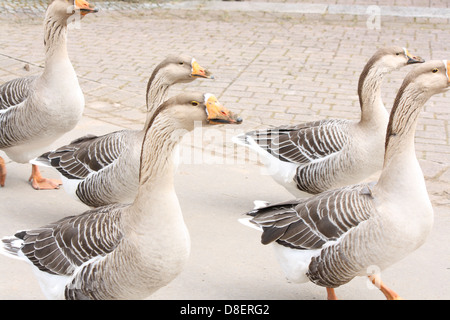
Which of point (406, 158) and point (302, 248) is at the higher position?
point (406, 158)

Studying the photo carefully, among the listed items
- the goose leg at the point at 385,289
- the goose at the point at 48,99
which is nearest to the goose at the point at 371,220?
the goose leg at the point at 385,289

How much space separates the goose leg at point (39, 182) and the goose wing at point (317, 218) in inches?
102

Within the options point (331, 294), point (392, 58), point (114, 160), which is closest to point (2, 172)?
point (114, 160)

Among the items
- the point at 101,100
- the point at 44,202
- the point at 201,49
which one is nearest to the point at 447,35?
the point at 201,49

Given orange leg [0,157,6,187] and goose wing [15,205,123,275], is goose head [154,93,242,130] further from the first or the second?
orange leg [0,157,6,187]

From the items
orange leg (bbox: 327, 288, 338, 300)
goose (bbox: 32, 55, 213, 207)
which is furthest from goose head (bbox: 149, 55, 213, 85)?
orange leg (bbox: 327, 288, 338, 300)

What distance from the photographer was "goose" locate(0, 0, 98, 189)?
5070mm

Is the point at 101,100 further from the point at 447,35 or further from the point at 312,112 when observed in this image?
the point at 447,35

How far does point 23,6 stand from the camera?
1281 centimetres

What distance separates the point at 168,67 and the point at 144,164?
1.56m

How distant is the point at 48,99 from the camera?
5055mm

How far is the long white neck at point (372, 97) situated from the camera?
15.5 ft

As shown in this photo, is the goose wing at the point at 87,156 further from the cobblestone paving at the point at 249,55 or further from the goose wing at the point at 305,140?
the cobblestone paving at the point at 249,55

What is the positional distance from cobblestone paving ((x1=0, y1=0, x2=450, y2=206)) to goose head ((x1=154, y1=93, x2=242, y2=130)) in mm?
3176
